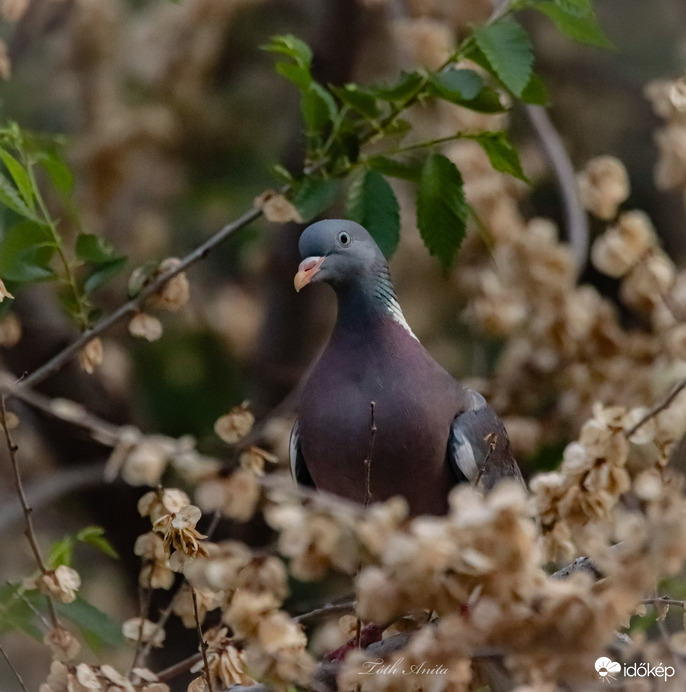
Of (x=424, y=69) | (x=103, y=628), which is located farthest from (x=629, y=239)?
(x=103, y=628)

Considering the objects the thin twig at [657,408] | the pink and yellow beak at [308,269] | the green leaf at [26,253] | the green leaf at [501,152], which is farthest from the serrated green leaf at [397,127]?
the thin twig at [657,408]

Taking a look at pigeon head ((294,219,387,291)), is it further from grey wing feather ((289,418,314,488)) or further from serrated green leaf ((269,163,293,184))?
grey wing feather ((289,418,314,488))

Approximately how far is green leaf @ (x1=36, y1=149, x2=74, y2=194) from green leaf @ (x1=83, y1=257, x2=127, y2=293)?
14 cm

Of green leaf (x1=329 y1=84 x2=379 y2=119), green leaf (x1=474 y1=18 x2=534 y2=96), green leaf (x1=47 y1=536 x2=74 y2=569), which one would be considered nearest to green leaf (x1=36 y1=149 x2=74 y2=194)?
green leaf (x1=329 y1=84 x2=379 y2=119)

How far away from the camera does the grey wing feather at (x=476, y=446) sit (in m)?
1.87

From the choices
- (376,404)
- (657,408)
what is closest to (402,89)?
(376,404)

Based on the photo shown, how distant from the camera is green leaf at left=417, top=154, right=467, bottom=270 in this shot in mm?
1807

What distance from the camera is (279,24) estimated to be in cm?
411

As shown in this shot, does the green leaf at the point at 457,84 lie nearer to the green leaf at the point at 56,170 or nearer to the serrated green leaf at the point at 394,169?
the serrated green leaf at the point at 394,169

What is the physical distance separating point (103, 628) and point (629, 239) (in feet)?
4.35

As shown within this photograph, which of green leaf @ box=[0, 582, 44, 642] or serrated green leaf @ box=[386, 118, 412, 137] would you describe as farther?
serrated green leaf @ box=[386, 118, 412, 137]

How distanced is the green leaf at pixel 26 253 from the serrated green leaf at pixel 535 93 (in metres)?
0.81

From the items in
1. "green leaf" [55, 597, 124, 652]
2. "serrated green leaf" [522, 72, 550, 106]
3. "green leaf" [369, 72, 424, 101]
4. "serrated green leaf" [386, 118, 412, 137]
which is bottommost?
"green leaf" [55, 597, 124, 652]

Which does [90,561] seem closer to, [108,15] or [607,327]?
[108,15]
